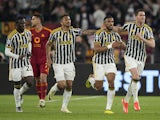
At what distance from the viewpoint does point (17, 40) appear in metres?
18.6

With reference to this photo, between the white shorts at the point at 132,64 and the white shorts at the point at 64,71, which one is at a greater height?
the white shorts at the point at 132,64

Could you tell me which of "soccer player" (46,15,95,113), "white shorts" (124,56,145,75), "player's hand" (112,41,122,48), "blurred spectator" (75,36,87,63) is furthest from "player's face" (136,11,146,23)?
"blurred spectator" (75,36,87,63)

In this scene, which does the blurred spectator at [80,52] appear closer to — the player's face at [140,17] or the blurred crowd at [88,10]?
the blurred crowd at [88,10]

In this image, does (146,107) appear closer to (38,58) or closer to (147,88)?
(38,58)

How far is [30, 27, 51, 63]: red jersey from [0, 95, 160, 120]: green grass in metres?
1.33

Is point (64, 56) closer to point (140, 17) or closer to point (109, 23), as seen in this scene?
point (109, 23)

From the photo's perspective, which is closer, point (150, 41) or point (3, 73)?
point (150, 41)

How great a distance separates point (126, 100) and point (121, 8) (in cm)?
1202

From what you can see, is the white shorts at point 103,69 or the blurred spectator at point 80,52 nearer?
the white shorts at point 103,69

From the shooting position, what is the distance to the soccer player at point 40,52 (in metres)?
20.5

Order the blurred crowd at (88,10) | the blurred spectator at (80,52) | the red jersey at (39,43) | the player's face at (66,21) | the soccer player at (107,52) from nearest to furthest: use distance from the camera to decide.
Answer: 1. the soccer player at (107,52)
2. the player's face at (66,21)
3. the red jersey at (39,43)
4. the blurred spectator at (80,52)
5. the blurred crowd at (88,10)

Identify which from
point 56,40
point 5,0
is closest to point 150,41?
point 56,40

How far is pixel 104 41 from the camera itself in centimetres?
1828

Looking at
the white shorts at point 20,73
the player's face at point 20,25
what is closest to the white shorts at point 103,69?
the white shorts at point 20,73
